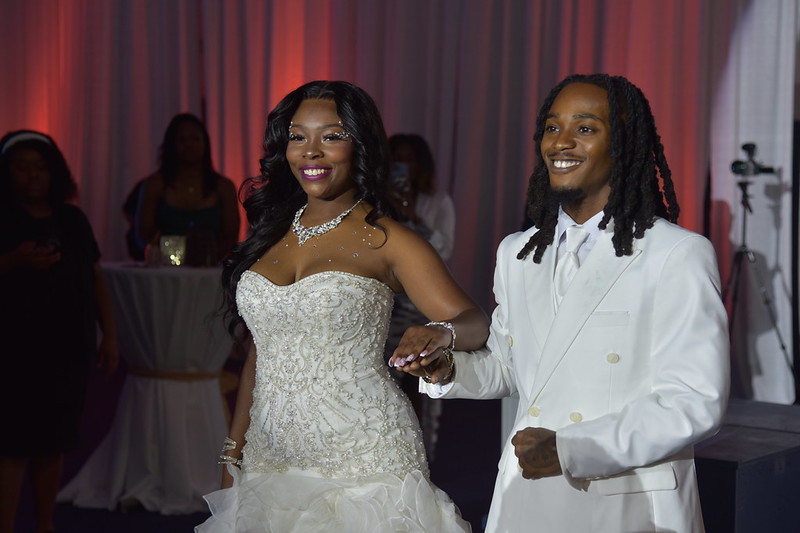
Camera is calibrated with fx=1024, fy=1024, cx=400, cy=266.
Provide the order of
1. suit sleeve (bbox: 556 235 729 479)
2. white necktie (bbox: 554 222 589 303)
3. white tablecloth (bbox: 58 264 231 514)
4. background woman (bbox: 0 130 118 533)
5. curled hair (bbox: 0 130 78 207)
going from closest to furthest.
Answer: suit sleeve (bbox: 556 235 729 479) → white necktie (bbox: 554 222 589 303) → background woman (bbox: 0 130 118 533) → curled hair (bbox: 0 130 78 207) → white tablecloth (bbox: 58 264 231 514)

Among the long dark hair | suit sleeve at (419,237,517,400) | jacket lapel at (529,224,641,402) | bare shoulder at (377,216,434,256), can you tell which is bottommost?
suit sleeve at (419,237,517,400)

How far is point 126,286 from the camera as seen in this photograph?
5.16 meters

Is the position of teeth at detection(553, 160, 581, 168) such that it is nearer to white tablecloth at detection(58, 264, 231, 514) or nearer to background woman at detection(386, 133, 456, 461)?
white tablecloth at detection(58, 264, 231, 514)

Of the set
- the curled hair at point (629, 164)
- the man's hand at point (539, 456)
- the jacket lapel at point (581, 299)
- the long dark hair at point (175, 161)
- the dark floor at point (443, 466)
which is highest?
the long dark hair at point (175, 161)

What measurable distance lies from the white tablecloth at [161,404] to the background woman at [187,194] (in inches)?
22.8

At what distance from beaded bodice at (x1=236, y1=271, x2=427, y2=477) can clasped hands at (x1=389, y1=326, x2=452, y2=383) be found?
0.61 m

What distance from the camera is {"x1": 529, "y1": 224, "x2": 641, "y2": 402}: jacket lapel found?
1.91 metres

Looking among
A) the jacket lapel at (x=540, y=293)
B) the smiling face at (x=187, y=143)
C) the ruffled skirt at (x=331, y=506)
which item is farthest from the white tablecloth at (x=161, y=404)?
the jacket lapel at (x=540, y=293)

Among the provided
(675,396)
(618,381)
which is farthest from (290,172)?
(675,396)

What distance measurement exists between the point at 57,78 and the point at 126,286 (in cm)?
535

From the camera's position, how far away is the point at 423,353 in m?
1.99

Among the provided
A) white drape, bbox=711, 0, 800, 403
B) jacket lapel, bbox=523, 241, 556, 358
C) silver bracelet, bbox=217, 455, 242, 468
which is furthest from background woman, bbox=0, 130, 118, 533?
white drape, bbox=711, 0, 800, 403

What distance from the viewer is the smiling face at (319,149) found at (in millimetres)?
2758

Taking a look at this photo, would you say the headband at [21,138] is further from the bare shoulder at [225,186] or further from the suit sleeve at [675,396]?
the suit sleeve at [675,396]
